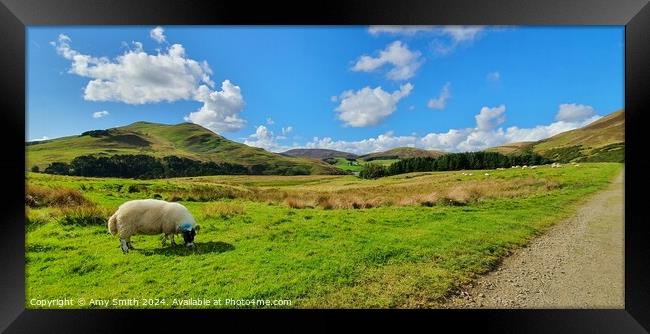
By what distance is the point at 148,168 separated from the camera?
390cm

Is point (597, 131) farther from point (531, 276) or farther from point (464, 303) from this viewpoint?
point (464, 303)

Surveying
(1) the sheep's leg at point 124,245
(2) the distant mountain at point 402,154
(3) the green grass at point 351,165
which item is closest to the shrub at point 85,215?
(1) the sheep's leg at point 124,245

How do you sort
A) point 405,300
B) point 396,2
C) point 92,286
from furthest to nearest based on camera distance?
point 92,286
point 405,300
point 396,2

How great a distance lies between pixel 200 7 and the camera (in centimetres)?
302

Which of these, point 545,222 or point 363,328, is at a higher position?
point 545,222

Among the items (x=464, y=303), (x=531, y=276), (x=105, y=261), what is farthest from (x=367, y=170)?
(x=105, y=261)

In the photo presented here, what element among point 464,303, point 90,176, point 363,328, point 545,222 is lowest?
point 363,328

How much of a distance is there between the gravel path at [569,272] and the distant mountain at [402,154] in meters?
1.89

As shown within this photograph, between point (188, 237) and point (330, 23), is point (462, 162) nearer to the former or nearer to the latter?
point (330, 23)

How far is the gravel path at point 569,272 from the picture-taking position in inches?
131

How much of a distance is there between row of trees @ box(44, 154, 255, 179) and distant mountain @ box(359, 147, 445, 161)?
202 cm

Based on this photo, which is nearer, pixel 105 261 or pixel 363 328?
pixel 363 328

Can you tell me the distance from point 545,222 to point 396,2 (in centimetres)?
419
